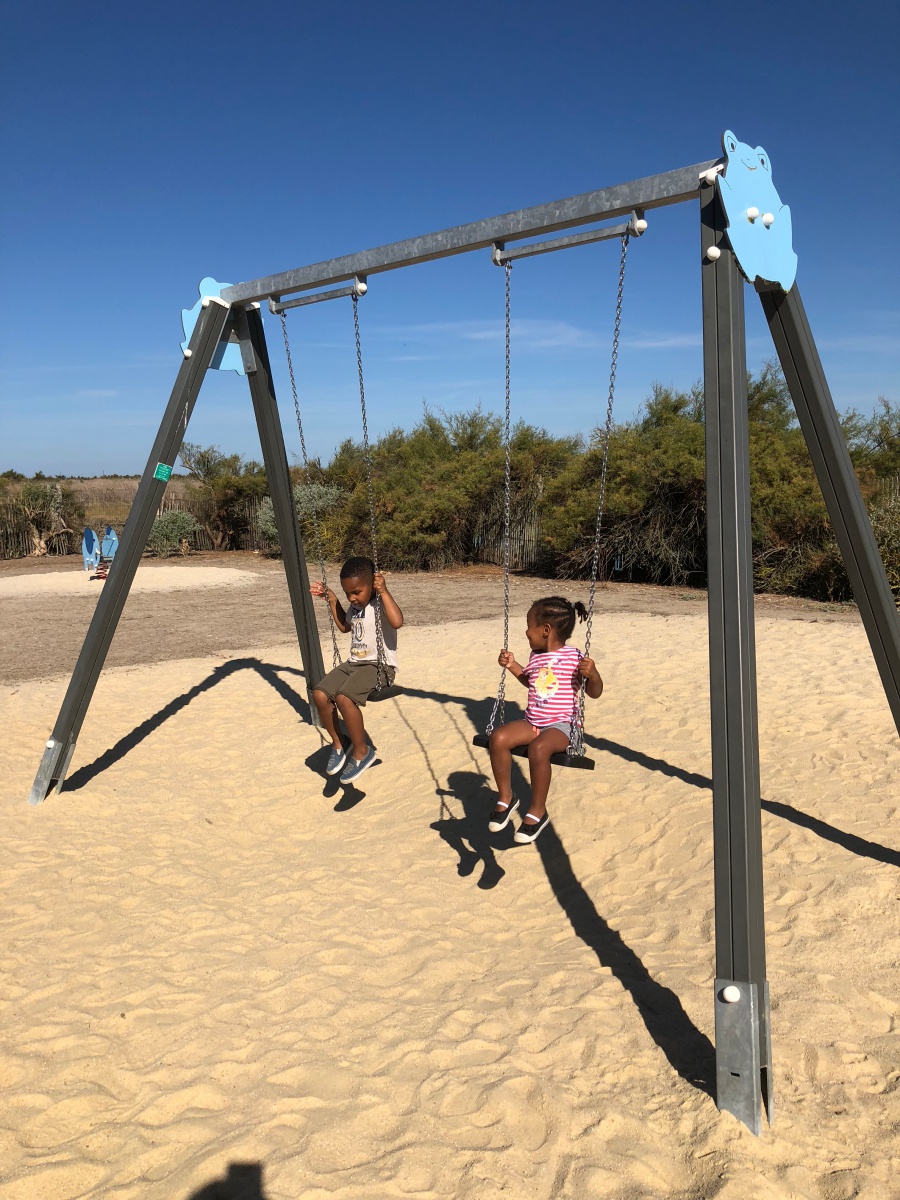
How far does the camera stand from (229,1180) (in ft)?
6.99

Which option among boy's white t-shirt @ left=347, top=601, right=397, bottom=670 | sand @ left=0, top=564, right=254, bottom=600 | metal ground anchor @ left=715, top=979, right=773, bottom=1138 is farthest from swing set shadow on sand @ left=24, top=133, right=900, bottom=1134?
sand @ left=0, top=564, right=254, bottom=600

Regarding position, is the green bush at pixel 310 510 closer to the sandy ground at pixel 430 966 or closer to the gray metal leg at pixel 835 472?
the sandy ground at pixel 430 966

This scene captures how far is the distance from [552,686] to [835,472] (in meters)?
1.44

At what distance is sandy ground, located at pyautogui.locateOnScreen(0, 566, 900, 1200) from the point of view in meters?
2.20

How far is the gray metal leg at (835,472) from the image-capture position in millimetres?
3059

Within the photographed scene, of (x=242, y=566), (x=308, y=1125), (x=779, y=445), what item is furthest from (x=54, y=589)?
(x=308, y=1125)

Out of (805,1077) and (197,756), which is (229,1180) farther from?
(197,756)

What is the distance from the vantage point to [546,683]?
3.85 metres

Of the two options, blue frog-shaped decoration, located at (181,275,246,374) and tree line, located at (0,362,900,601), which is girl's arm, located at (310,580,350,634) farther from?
tree line, located at (0,362,900,601)

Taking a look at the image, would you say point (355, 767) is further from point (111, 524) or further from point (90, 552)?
point (111, 524)

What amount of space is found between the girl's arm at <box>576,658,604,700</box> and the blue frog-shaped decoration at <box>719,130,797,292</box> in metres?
1.61

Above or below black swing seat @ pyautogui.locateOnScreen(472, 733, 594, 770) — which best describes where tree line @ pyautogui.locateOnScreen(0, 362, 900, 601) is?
above

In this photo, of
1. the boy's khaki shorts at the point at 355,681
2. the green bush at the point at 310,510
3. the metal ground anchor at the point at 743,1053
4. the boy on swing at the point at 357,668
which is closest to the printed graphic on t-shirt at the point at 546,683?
the boy on swing at the point at 357,668

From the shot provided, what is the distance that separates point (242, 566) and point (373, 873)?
1454 centimetres
